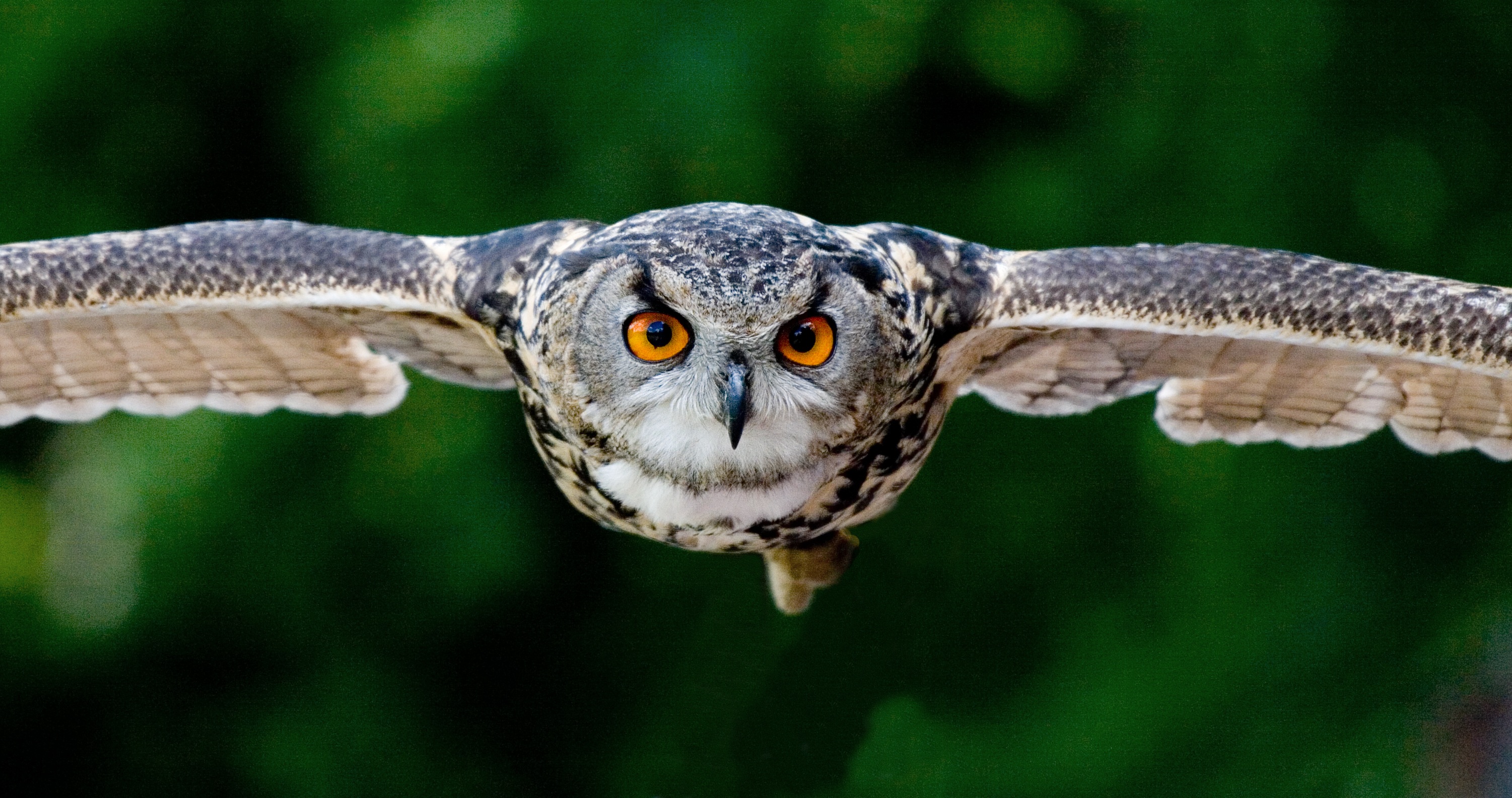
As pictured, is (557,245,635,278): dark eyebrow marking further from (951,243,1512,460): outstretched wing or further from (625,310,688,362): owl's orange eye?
(951,243,1512,460): outstretched wing

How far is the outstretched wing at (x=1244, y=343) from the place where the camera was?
8.57ft

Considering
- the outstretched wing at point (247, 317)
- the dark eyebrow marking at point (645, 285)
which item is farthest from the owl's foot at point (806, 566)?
the dark eyebrow marking at point (645, 285)

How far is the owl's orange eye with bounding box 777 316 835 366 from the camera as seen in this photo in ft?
7.61

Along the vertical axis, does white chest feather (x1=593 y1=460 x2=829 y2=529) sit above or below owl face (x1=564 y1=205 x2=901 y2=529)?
below

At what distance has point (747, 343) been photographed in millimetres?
2281

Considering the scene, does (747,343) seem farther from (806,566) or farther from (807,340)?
(806,566)

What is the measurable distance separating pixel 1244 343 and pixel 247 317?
204 cm

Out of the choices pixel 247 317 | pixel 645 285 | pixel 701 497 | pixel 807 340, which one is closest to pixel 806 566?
pixel 701 497

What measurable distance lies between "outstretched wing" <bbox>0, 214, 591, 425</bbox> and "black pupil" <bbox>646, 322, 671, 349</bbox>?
0.36 metres

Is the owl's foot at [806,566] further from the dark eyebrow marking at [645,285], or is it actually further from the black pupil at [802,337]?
the dark eyebrow marking at [645,285]

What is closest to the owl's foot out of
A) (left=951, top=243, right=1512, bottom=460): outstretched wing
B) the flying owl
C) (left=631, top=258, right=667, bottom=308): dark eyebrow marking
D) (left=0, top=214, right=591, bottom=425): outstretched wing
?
the flying owl

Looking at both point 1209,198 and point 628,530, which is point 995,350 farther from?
point 1209,198

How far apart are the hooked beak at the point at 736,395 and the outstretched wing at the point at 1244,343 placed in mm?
512

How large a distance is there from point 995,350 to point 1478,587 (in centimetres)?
329
